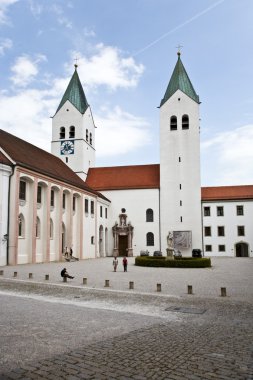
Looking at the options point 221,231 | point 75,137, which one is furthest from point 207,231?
point 75,137

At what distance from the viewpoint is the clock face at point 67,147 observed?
56906 mm

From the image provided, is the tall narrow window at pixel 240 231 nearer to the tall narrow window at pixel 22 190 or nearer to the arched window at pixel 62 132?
the arched window at pixel 62 132

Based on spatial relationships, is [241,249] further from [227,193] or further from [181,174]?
[181,174]

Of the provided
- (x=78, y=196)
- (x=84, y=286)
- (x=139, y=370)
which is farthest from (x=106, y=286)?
(x=78, y=196)

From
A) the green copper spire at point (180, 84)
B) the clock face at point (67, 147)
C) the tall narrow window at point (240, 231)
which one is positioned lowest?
the tall narrow window at point (240, 231)

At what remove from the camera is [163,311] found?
38.1ft

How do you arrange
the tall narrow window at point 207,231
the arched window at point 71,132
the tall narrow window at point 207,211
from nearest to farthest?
the tall narrow window at point 207,231, the tall narrow window at point 207,211, the arched window at point 71,132

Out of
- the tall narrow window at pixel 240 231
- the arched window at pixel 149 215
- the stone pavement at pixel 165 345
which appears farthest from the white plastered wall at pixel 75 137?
the stone pavement at pixel 165 345

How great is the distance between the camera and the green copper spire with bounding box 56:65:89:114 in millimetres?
58094

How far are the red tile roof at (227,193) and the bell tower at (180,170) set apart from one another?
425 cm

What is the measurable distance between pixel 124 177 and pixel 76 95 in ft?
50.0

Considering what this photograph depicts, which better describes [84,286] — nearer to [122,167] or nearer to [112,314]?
[112,314]

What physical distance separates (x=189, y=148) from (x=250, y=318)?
42682 mm

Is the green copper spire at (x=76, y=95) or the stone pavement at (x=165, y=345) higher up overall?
the green copper spire at (x=76, y=95)
